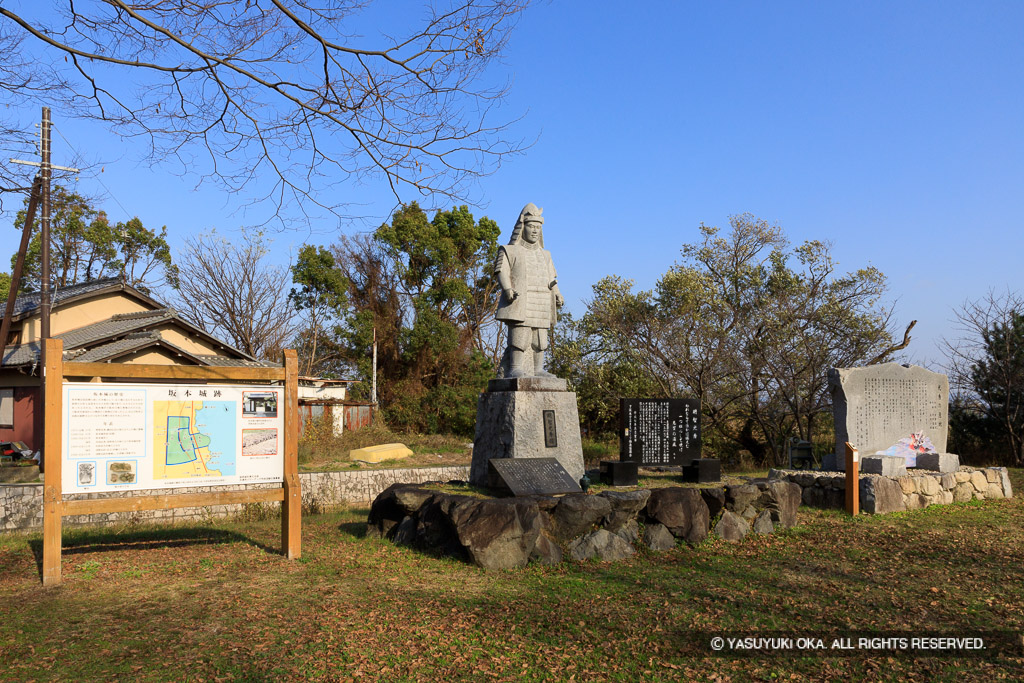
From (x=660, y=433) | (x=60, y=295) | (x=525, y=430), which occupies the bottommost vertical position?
(x=660, y=433)

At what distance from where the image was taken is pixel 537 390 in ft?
29.9

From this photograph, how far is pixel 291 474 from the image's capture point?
7020 mm

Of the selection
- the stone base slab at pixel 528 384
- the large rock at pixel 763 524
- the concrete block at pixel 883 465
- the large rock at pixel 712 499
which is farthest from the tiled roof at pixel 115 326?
the concrete block at pixel 883 465

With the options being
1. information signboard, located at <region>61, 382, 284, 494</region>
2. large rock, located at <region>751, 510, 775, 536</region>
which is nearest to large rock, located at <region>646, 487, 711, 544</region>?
large rock, located at <region>751, 510, 775, 536</region>

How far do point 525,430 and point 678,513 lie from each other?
2160mm

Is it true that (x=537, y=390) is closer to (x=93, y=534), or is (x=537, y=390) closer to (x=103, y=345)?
(x=93, y=534)

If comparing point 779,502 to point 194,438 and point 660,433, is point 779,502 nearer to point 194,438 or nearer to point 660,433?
point 660,433

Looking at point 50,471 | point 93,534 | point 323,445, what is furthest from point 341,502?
point 323,445

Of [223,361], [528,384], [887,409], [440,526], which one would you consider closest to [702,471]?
[528,384]

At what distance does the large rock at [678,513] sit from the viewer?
7812 millimetres

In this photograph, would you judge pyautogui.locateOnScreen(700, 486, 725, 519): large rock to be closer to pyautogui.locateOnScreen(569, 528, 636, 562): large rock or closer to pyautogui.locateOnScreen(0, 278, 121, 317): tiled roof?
pyautogui.locateOnScreen(569, 528, 636, 562): large rock

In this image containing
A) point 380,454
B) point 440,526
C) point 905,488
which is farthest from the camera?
point 380,454

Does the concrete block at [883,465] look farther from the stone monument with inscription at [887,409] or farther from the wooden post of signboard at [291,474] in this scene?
the wooden post of signboard at [291,474]

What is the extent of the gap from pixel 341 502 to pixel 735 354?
10.0m
